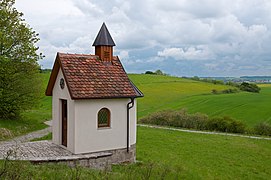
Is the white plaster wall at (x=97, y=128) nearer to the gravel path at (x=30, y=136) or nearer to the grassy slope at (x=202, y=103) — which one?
the gravel path at (x=30, y=136)

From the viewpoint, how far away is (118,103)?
13312mm

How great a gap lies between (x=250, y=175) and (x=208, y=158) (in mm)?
2944

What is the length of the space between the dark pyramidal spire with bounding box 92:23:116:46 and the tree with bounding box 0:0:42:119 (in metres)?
9.56

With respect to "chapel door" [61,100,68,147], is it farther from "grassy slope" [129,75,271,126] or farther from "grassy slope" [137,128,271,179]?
"grassy slope" [129,75,271,126]

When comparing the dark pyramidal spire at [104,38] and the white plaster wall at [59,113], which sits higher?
the dark pyramidal spire at [104,38]

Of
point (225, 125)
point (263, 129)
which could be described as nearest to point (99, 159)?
point (225, 125)

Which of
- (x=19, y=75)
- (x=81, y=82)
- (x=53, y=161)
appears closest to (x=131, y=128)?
(x=81, y=82)

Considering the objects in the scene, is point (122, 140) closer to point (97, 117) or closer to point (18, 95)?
point (97, 117)

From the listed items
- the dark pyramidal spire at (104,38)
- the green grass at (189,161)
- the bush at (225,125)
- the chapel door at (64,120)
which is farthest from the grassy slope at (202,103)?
the chapel door at (64,120)

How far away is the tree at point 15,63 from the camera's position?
21781 mm

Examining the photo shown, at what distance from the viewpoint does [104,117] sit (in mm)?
13242

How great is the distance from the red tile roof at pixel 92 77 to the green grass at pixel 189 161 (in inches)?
122

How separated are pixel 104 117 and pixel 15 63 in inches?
479

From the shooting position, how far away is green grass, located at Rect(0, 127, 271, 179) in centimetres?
980
